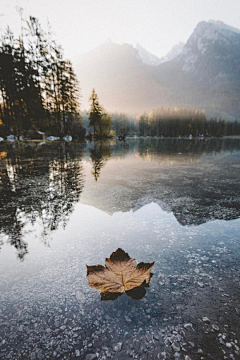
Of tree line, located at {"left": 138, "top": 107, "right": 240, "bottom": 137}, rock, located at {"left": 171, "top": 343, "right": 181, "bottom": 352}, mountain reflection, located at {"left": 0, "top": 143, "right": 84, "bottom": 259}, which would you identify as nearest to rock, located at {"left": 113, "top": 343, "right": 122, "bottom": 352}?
rock, located at {"left": 171, "top": 343, "right": 181, "bottom": 352}

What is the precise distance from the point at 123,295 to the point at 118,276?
19 cm

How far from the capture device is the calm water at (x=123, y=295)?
1.45m

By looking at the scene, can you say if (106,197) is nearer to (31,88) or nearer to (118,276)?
A: (118,276)

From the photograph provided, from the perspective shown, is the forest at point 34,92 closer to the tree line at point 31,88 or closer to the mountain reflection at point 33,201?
the tree line at point 31,88

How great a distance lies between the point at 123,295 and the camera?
1.89 metres

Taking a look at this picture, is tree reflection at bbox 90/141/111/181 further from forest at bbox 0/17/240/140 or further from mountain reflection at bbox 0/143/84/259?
forest at bbox 0/17/240/140

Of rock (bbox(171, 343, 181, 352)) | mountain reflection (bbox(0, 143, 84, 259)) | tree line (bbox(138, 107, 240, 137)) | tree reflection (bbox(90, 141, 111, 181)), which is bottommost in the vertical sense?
mountain reflection (bbox(0, 143, 84, 259))

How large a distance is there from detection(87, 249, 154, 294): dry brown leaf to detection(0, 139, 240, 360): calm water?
0.10 metres

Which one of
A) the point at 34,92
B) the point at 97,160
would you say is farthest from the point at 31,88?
the point at 97,160

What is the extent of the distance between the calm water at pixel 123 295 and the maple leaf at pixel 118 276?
0.09 meters

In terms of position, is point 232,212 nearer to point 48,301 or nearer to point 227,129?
point 48,301

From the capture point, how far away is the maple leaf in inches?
74.2

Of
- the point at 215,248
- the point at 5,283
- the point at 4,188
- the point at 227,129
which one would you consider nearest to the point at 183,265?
the point at 215,248

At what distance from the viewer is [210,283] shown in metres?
2.05
